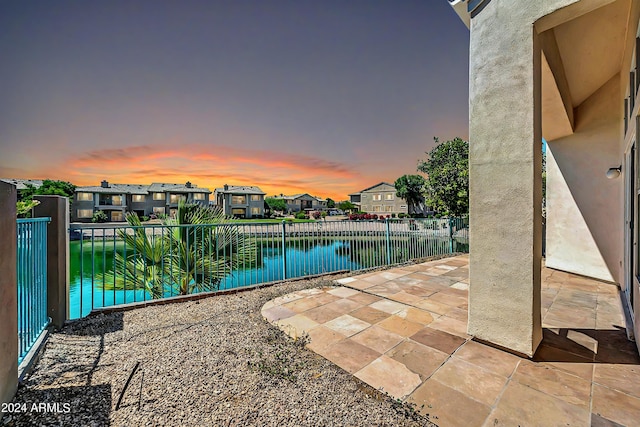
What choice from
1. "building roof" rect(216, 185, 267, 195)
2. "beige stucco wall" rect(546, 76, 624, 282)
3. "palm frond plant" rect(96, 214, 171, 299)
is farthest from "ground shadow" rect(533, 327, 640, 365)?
"building roof" rect(216, 185, 267, 195)

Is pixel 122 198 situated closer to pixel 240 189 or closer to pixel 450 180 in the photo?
pixel 240 189

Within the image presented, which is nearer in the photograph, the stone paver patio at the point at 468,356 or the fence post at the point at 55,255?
the stone paver patio at the point at 468,356

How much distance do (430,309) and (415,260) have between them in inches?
134

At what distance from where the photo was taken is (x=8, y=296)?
1640 millimetres

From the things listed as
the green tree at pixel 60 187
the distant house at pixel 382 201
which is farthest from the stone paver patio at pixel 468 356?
the green tree at pixel 60 187

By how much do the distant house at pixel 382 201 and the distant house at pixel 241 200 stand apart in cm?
1854

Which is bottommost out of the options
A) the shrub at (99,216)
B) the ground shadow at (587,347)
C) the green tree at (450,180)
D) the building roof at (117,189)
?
the ground shadow at (587,347)

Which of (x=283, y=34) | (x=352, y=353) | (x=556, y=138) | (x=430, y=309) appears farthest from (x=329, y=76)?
(x=352, y=353)

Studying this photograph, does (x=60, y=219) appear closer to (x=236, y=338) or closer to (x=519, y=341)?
(x=236, y=338)

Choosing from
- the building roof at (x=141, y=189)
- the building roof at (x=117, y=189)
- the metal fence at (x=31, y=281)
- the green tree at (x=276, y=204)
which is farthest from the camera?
the green tree at (x=276, y=204)

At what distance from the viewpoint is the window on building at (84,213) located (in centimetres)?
3484

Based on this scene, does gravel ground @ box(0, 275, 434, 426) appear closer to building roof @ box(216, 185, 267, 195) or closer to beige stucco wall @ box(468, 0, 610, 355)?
beige stucco wall @ box(468, 0, 610, 355)

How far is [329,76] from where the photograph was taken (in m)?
10.3

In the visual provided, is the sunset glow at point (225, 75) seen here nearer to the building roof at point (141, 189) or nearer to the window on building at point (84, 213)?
the building roof at point (141, 189)
